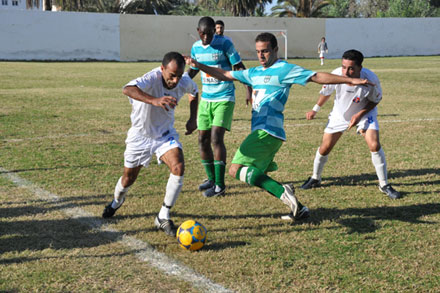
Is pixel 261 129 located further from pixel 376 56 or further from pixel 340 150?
pixel 376 56

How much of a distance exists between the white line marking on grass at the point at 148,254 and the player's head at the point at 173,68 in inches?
62.5

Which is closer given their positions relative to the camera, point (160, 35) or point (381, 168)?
point (381, 168)

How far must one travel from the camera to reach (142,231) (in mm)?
5152

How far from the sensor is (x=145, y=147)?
207 inches

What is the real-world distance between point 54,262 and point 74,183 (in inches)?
102

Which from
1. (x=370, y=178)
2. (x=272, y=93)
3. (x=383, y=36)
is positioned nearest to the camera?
(x=272, y=93)

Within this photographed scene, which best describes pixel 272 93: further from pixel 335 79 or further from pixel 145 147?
pixel 145 147

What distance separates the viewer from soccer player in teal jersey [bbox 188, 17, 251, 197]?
265 inches

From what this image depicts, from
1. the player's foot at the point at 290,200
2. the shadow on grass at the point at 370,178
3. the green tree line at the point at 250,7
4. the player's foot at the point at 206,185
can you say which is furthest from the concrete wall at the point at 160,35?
the player's foot at the point at 290,200

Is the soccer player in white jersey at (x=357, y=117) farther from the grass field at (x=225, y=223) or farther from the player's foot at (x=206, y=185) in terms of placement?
the player's foot at (x=206, y=185)

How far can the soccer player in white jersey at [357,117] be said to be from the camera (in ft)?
20.8

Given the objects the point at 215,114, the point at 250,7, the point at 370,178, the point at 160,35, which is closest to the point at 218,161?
the point at 215,114

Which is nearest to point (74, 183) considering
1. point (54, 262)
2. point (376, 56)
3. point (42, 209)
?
point (42, 209)

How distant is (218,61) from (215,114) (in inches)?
29.9
